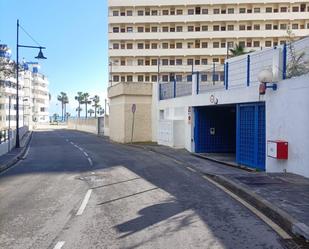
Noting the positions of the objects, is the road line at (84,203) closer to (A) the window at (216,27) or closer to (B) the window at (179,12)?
(A) the window at (216,27)

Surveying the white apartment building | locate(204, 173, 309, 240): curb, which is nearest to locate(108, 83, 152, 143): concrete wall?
locate(204, 173, 309, 240): curb

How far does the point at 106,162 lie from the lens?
70.3ft

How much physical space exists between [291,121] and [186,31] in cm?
6993

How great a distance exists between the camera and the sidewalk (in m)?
8.15

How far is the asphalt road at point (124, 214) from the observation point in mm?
7312

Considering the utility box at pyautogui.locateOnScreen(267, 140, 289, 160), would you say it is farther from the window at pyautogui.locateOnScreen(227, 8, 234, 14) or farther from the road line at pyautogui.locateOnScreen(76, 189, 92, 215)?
the window at pyautogui.locateOnScreen(227, 8, 234, 14)

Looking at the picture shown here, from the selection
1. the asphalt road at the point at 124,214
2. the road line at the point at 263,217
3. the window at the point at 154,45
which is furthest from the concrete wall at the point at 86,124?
the road line at the point at 263,217

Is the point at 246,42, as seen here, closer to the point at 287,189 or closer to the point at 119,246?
the point at 287,189

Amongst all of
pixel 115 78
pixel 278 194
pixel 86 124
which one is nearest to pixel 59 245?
pixel 278 194

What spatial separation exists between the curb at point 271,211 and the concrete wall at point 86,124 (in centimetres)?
5287

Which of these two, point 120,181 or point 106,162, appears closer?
point 120,181

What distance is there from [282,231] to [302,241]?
2.35 feet

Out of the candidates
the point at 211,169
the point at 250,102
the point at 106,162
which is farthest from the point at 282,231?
the point at 106,162

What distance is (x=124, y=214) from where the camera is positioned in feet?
30.8
